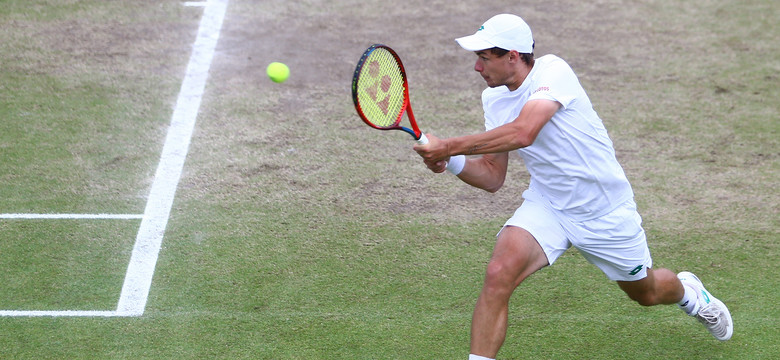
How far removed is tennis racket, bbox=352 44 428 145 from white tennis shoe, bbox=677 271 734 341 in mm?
1994

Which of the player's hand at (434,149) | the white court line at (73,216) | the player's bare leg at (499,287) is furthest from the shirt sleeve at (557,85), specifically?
the white court line at (73,216)

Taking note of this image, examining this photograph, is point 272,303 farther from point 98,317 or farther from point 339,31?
point 339,31

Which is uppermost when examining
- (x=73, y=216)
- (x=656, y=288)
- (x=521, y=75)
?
(x=521, y=75)

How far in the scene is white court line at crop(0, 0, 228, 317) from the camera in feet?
19.6

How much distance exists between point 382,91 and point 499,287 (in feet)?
4.23

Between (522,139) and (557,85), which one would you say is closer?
(522,139)

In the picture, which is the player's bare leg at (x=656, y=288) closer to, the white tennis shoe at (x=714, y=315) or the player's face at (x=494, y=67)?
the white tennis shoe at (x=714, y=315)

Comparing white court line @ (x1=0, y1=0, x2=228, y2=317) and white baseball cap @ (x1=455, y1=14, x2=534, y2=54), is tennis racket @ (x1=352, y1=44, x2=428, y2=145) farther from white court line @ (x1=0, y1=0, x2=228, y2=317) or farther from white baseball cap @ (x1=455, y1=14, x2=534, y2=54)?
white court line @ (x1=0, y1=0, x2=228, y2=317)

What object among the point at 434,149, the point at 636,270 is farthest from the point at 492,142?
the point at 636,270

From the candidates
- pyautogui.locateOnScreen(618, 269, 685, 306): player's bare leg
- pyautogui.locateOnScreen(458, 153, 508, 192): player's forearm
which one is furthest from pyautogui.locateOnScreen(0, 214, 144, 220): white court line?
pyautogui.locateOnScreen(618, 269, 685, 306): player's bare leg

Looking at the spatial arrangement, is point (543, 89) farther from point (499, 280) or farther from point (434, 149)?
point (499, 280)

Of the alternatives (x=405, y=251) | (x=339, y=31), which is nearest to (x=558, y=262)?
(x=405, y=251)

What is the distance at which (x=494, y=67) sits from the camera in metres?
4.94

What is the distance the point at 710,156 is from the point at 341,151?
323 cm
